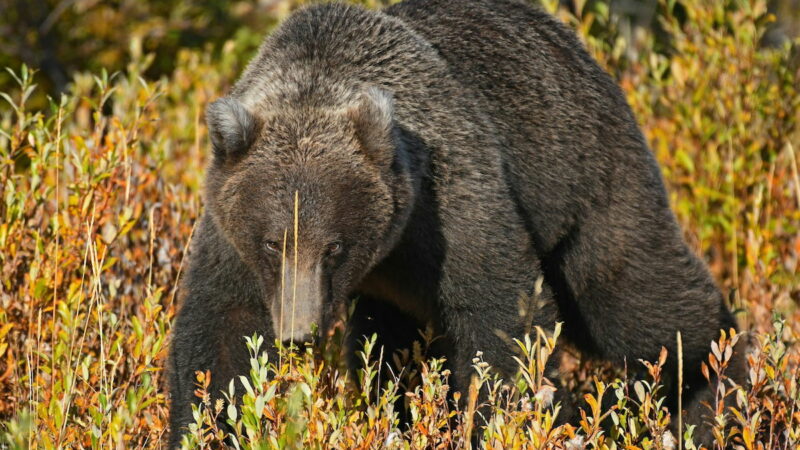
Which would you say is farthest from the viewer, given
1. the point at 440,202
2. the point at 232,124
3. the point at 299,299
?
the point at 440,202

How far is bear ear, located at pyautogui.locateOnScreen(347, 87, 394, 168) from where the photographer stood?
432cm

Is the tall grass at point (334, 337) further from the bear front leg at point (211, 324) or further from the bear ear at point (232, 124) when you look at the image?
the bear ear at point (232, 124)

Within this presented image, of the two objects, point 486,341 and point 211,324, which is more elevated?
point 211,324

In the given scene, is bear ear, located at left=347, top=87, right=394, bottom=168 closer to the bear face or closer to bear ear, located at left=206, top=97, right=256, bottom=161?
the bear face

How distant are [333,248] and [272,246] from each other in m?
0.23

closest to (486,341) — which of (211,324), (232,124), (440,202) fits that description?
(440,202)

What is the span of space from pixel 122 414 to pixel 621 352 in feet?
9.37

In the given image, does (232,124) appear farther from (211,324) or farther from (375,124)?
(211,324)

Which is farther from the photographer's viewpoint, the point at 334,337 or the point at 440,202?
the point at 334,337

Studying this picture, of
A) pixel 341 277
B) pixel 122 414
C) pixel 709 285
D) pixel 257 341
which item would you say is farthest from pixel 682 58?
pixel 122 414

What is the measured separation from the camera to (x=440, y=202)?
4.52m

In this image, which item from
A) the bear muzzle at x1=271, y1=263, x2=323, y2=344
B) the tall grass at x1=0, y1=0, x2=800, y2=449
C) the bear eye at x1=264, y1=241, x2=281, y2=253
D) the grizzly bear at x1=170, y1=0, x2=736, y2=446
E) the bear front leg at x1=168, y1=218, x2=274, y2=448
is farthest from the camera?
the bear front leg at x1=168, y1=218, x2=274, y2=448

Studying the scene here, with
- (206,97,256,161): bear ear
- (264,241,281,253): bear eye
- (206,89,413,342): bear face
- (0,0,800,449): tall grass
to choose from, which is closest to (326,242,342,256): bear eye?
(206,89,413,342): bear face

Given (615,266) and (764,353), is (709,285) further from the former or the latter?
(764,353)
